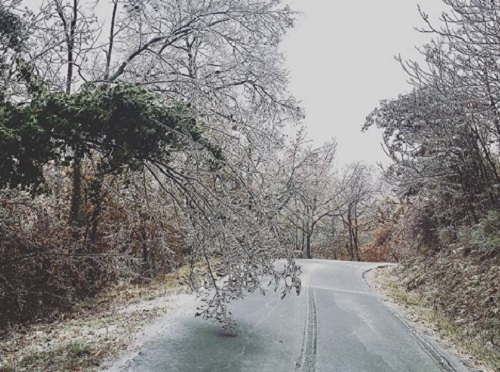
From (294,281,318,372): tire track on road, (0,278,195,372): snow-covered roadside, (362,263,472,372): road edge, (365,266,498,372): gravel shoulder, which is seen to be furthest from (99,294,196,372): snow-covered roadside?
→ (365,266,498,372): gravel shoulder

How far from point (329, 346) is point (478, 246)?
553 centimetres

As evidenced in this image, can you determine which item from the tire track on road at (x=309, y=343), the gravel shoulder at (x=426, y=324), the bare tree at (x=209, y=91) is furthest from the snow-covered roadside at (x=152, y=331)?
the gravel shoulder at (x=426, y=324)

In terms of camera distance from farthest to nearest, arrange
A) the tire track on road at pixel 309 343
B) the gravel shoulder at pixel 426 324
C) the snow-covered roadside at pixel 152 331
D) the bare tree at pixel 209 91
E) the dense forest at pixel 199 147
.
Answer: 1. the bare tree at pixel 209 91
2. the gravel shoulder at pixel 426 324
3. the dense forest at pixel 199 147
4. the tire track on road at pixel 309 343
5. the snow-covered roadside at pixel 152 331

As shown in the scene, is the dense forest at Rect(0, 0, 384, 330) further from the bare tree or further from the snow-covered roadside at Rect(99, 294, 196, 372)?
the snow-covered roadside at Rect(99, 294, 196, 372)

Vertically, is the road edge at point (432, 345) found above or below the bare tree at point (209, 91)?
below

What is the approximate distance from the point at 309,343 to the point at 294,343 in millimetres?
223

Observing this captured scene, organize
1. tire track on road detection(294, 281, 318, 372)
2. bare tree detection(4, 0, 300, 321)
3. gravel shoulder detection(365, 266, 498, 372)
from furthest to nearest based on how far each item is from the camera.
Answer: bare tree detection(4, 0, 300, 321), gravel shoulder detection(365, 266, 498, 372), tire track on road detection(294, 281, 318, 372)

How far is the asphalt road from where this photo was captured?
5.54 m

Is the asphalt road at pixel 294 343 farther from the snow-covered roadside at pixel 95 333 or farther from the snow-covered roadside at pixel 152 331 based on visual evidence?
the snow-covered roadside at pixel 95 333

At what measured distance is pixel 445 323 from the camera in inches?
307

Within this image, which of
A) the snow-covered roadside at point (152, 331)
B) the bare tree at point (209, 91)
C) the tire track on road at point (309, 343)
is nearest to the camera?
the snow-covered roadside at point (152, 331)

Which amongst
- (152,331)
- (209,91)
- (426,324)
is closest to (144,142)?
(209,91)

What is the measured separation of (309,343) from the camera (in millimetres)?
6539

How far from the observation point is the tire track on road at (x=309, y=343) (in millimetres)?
5557
